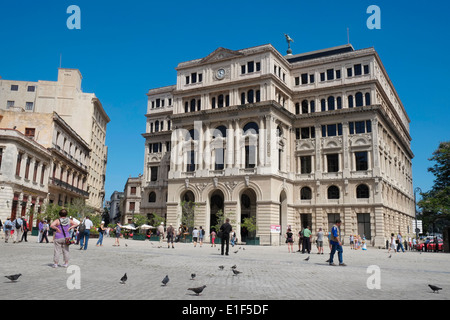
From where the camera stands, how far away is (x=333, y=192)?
4962 centimetres

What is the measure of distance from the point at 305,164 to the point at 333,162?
367 centimetres

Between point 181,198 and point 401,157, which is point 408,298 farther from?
point 401,157

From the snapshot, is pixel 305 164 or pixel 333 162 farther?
pixel 305 164

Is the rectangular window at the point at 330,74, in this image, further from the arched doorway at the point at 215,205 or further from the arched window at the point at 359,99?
the arched doorway at the point at 215,205

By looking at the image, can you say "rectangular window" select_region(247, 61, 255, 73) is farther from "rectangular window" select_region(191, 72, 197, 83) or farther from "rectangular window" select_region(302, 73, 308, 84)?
"rectangular window" select_region(302, 73, 308, 84)

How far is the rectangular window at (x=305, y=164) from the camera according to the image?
170 feet

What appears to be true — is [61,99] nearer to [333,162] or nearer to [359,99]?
[333,162]

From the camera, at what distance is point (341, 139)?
49844 mm

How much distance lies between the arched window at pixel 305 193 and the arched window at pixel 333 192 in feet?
8.29

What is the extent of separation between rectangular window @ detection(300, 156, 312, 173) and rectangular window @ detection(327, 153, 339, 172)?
2.49 meters

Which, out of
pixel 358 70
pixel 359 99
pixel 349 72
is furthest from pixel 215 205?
pixel 358 70

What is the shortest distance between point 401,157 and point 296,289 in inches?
2421

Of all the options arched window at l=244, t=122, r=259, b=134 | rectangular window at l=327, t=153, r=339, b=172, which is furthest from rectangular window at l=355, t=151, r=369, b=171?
arched window at l=244, t=122, r=259, b=134
